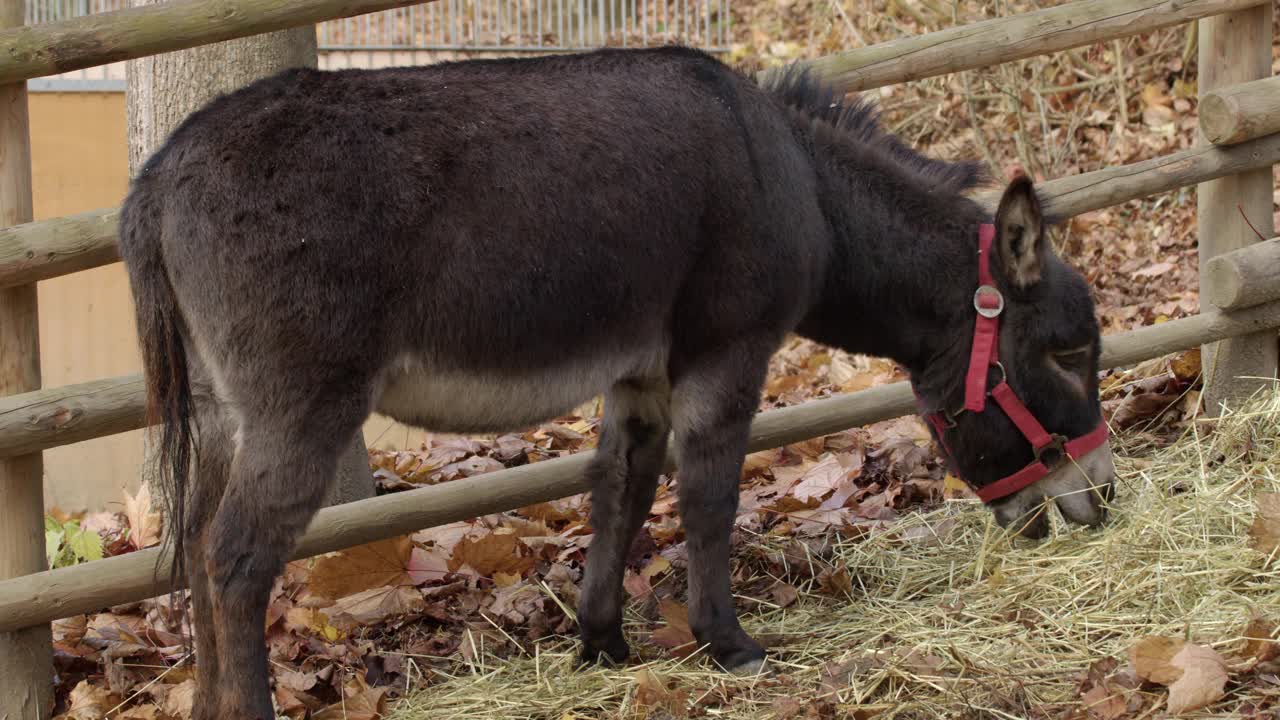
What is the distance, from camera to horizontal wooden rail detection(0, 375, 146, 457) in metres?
3.36

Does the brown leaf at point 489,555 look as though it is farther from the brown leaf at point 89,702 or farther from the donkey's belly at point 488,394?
the brown leaf at point 89,702

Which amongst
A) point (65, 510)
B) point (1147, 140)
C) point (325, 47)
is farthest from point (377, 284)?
point (325, 47)

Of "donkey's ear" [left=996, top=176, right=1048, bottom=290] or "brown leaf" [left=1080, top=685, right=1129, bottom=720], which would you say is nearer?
"brown leaf" [left=1080, top=685, right=1129, bottom=720]

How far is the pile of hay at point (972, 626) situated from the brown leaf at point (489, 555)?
42 cm

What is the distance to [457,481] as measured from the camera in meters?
3.94

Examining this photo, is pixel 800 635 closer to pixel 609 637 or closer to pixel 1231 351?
pixel 609 637

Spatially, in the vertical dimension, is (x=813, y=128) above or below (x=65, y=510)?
above

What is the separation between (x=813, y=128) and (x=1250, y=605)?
6.23ft

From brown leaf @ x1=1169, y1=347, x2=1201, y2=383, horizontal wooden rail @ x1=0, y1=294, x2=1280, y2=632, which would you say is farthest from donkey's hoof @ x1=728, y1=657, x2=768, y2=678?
Answer: brown leaf @ x1=1169, y1=347, x2=1201, y2=383

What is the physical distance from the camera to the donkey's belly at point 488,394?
3.17 m

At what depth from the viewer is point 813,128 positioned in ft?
12.6

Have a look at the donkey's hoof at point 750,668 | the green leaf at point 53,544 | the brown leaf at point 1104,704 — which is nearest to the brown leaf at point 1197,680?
the brown leaf at point 1104,704

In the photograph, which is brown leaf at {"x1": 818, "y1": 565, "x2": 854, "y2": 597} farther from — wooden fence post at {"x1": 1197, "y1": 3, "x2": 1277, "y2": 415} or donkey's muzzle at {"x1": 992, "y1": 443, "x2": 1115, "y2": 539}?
wooden fence post at {"x1": 1197, "y1": 3, "x2": 1277, "y2": 415}

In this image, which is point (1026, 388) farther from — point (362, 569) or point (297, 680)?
point (297, 680)
